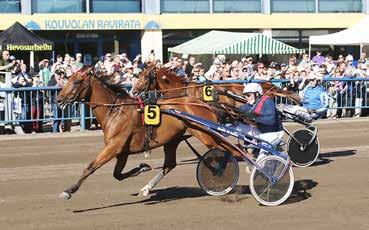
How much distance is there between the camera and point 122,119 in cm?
824

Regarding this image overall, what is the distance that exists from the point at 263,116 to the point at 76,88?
2.37 metres

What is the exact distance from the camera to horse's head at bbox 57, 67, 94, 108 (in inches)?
328

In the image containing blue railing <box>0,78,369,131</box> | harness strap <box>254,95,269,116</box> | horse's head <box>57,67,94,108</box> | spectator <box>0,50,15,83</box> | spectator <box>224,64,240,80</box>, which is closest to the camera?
horse's head <box>57,67,94,108</box>

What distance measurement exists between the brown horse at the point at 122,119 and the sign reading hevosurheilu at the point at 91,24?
955 inches

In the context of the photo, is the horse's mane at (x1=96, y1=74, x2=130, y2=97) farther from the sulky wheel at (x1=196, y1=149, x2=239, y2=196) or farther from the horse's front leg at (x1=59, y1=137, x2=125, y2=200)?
the sulky wheel at (x1=196, y1=149, x2=239, y2=196)

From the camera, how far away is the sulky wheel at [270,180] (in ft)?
26.1

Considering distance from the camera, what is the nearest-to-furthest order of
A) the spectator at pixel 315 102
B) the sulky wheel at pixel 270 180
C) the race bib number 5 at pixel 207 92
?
the sulky wheel at pixel 270 180, the race bib number 5 at pixel 207 92, the spectator at pixel 315 102

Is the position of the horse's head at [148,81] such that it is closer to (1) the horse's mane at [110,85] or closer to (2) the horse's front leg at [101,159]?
(1) the horse's mane at [110,85]

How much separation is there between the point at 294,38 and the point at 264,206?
95.3 ft

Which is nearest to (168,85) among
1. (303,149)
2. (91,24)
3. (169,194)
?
(303,149)

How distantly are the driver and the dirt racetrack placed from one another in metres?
0.80

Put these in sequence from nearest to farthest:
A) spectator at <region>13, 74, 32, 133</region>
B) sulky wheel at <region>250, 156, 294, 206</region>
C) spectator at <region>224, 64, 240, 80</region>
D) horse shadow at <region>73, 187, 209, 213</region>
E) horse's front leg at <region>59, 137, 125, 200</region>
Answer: horse's front leg at <region>59, 137, 125, 200</region> → sulky wheel at <region>250, 156, 294, 206</region> → horse shadow at <region>73, 187, 209, 213</region> → spectator at <region>13, 74, 32, 133</region> → spectator at <region>224, 64, 240, 80</region>

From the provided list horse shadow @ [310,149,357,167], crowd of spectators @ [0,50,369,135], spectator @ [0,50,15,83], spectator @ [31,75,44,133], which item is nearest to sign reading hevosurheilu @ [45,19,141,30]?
crowd of spectators @ [0,50,369,135]

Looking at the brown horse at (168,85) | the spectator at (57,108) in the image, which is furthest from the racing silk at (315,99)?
the spectator at (57,108)
